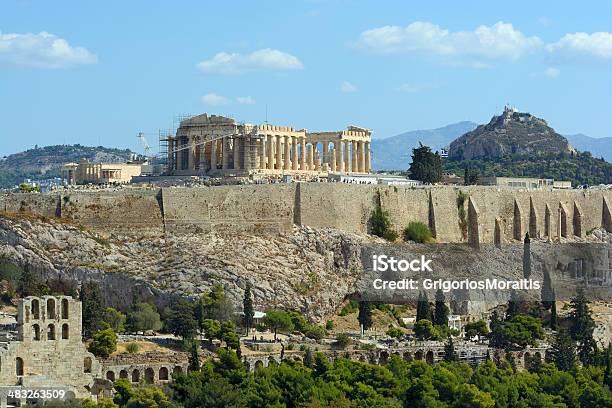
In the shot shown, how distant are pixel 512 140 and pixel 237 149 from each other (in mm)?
73987

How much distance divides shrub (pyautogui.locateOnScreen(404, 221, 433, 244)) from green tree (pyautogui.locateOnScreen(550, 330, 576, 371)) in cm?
1446

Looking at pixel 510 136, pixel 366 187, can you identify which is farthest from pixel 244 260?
pixel 510 136

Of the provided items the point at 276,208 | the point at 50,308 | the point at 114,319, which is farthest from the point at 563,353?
the point at 50,308

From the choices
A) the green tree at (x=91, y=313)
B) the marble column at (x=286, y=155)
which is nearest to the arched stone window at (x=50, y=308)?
the green tree at (x=91, y=313)

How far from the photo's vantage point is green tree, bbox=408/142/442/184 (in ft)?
330

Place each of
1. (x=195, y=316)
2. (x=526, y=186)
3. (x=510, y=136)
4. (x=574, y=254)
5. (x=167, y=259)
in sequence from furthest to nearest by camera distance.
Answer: (x=510, y=136) < (x=526, y=186) < (x=574, y=254) < (x=167, y=259) < (x=195, y=316)

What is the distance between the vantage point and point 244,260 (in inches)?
3209

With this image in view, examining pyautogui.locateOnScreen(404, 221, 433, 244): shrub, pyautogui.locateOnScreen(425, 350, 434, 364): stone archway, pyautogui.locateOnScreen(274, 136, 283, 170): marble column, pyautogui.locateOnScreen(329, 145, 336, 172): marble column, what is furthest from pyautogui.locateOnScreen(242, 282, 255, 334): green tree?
pyautogui.locateOnScreen(329, 145, 336, 172): marble column

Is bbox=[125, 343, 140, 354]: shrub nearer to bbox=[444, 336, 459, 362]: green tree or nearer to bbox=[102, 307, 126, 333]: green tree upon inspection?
bbox=[102, 307, 126, 333]: green tree

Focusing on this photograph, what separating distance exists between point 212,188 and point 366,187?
932cm

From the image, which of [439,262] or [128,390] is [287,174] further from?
[128,390]

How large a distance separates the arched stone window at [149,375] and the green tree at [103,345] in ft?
4.74

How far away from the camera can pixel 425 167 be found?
101 meters

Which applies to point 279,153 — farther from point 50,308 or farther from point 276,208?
point 50,308
